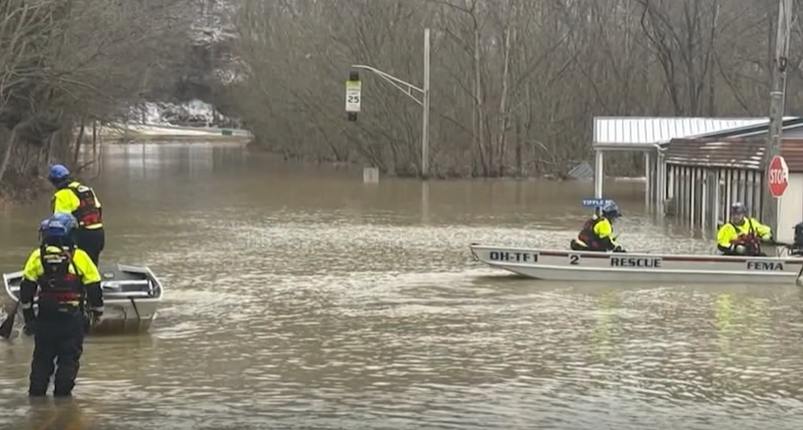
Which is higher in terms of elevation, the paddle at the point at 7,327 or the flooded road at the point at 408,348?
the paddle at the point at 7,327

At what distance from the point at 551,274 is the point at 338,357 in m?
7.57

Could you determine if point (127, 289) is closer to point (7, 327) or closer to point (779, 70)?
point (7, 327)

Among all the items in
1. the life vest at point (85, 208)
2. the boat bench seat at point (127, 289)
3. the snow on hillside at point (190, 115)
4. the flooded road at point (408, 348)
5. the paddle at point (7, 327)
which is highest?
the snow on hillside at point (190, 115)

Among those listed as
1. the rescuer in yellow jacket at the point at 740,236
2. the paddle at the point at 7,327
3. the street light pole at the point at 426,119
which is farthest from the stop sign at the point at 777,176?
the street light pole at the point at 426,119

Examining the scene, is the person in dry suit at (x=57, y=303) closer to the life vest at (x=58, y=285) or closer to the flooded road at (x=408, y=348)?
the life vest at (x=58, y=285)

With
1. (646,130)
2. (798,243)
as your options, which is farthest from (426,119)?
(798,243)

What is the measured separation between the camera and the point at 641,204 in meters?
45.7

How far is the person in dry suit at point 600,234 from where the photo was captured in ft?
69.5

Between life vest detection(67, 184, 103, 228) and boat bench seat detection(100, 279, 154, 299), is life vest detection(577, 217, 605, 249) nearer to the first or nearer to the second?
boat bench seat detection(100, 279, 154, 299)

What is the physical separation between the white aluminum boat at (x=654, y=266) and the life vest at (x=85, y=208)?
21.8ft

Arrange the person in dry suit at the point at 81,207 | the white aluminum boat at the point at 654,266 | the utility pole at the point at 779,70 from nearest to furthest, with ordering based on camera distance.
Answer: the person in dry suit at the point at 81,207 → the white aluminum boat at the point at 654,266 → the utility pole at the point at 779,70

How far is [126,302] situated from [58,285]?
445 cm

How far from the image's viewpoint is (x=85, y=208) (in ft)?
53.3

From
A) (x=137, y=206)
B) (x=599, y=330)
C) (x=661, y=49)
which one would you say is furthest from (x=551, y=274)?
(x=661, y=49)
